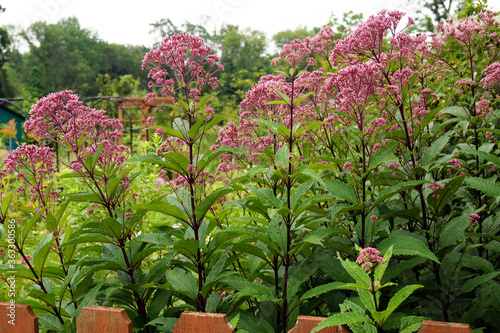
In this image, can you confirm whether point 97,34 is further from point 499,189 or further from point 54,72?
point 499,189

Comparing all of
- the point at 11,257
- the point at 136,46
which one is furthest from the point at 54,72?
the point at 11,257

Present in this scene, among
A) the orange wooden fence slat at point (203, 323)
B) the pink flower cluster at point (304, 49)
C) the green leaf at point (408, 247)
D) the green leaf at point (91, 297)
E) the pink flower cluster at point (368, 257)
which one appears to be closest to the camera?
the pink flower cluster at point (368, 257)

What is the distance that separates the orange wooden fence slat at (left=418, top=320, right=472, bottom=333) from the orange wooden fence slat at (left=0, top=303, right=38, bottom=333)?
164cm

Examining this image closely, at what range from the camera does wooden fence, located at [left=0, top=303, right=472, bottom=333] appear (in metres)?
1.31

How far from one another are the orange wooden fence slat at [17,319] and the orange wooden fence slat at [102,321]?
30cm

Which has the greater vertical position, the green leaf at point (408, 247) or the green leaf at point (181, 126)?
the green leaf at point (181, 126)

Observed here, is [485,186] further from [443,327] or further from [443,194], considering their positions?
[443,327]

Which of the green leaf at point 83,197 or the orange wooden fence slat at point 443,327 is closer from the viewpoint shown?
the orange wooden fence slat at point 443,327

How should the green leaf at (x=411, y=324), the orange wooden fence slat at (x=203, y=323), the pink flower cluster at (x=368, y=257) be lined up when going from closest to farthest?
the pink flower cluster at (x=368, y=257), the green leaf at (x=411, y=324), the orange wooden fence slat at (x=203, y=323)

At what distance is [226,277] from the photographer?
5.66ft

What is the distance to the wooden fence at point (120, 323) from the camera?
1.31 m

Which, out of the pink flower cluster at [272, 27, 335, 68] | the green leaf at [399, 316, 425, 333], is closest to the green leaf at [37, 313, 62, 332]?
the green leaf at [399, 316, 425, 333]

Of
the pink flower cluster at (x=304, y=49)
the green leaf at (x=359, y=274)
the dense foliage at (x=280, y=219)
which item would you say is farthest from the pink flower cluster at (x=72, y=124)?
the green leaf at (x=359, y=274)

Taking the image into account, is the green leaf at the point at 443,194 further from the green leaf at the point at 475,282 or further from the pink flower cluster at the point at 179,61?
the pink flower cluster at the point at 179,61
